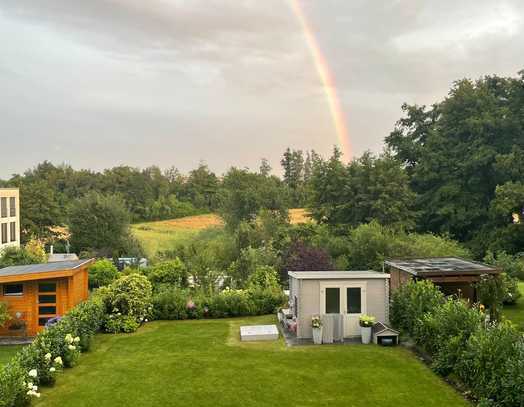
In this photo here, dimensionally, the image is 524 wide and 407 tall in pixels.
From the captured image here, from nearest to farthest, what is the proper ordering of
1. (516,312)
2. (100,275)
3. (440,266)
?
(440,266), (516,312), (100,275)

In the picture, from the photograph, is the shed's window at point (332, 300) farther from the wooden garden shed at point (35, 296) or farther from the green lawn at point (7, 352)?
the green lawn at point (7, 352)

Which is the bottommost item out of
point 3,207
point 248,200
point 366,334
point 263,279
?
point 366,334

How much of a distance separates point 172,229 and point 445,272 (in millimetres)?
44829

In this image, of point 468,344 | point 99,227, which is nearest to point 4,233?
point 99,227

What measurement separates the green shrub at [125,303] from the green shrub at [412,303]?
28.2ft

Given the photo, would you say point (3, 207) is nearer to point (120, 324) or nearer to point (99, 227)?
point (99, 227)

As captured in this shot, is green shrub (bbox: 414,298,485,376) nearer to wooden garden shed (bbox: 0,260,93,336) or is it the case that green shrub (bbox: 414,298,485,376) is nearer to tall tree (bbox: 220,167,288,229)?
wooden garden shed (bbox: 0,260,93,336)

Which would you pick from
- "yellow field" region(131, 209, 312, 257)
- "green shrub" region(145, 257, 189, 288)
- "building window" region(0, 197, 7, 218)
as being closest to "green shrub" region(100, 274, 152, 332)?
"green shrub" region(145, 257, 189, 288)

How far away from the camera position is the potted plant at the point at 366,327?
14109 millimetres

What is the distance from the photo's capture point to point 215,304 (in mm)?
19000

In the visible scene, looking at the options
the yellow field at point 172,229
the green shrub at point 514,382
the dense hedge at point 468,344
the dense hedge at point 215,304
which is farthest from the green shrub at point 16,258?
the green shrub at point 514,382

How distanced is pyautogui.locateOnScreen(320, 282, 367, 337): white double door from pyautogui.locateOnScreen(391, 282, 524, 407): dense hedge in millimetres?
1353

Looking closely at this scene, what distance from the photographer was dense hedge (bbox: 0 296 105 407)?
915 cm

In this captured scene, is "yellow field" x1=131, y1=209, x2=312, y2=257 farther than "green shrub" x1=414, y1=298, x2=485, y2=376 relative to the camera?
Yes
